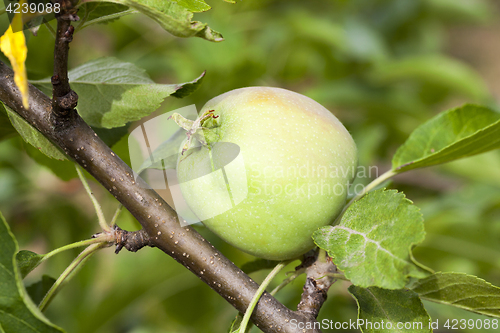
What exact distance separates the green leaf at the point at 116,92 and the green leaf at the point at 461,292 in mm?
381

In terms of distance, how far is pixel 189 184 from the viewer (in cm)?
48

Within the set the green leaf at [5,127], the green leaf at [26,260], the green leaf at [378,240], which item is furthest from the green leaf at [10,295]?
the green leaf at [378,240]

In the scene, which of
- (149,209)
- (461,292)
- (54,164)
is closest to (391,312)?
(461,292)

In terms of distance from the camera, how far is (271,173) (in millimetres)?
447

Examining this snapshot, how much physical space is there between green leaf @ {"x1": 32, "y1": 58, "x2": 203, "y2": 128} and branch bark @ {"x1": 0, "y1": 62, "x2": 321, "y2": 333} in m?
0.06

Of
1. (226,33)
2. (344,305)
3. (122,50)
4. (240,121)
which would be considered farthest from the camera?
(122,50)

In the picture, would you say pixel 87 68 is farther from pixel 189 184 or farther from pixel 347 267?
pixel 347 267

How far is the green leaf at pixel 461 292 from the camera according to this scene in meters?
0.46

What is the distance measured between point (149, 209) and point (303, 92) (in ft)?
3.41

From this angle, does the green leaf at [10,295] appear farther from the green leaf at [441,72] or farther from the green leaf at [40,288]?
the green leaf at [441,72]

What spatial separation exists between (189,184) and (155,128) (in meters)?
0.14

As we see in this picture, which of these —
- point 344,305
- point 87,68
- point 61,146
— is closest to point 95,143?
point 61,146

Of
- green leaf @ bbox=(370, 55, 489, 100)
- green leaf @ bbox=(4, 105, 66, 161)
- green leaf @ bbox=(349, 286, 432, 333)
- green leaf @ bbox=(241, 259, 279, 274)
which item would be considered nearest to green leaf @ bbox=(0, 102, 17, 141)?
green leaf @ bbox=(4, 105, 66, 161)

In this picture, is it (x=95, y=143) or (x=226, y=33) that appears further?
(x=226, y=33)
